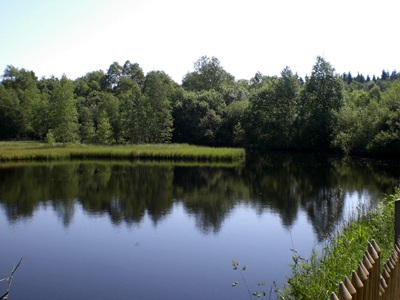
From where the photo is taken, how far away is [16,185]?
20.6 m

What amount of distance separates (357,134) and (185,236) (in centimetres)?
2677

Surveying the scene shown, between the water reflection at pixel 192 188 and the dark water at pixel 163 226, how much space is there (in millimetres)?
54

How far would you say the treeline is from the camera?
38.5 meters

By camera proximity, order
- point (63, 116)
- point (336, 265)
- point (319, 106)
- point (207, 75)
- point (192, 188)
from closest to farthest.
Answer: point (336, 265), point (192, 188), point (63, 116), point (319, 106), point (207, 75)

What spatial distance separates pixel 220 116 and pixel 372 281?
44.5m

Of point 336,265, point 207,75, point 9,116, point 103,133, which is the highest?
point 207,75

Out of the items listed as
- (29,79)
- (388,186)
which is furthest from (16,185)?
(29,79)

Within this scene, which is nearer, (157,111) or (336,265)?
(336,265)

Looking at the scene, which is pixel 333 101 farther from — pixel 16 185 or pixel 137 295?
pixel 137 295

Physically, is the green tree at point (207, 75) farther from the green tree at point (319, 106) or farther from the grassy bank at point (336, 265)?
the grassy bank at point (336, 265)

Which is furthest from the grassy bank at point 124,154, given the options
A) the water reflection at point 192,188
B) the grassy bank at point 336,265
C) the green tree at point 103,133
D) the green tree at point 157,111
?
the grassy bank at point 336,265

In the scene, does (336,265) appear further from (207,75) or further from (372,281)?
(207,75)

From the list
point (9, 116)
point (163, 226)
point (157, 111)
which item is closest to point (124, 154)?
point (157, 111)

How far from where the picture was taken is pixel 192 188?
20.0m
